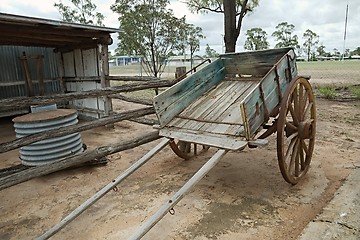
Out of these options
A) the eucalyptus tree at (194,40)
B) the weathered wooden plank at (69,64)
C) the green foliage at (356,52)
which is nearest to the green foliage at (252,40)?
the eucalyptus tree at (194,40)

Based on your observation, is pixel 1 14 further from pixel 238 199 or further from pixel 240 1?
pixel 240 1

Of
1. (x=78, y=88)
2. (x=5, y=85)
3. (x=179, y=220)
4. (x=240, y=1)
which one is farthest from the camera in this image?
(x=240, y=1)

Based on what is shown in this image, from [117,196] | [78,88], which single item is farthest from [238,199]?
[78,88]

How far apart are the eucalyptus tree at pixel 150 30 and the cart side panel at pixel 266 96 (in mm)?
7060

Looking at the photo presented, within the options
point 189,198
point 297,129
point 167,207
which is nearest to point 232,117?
point 297,129

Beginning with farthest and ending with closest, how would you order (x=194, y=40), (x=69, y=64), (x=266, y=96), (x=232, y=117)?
1. (x=194, y=40)
2. (x=69, y=64)
3. (x=232, y=117)
4. (x=266, y=96)

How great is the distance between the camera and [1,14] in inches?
166

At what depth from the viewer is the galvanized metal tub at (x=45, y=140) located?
12.3ft

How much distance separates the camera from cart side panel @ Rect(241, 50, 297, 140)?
265 centimetres

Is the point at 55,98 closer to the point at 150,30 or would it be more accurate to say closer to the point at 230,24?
the point at 230,24

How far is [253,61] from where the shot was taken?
3811mm

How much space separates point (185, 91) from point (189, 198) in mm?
1251

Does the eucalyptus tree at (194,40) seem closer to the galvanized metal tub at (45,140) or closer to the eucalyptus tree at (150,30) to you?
the eucalyptus tree at (150,30)

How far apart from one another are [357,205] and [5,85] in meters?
7.79
